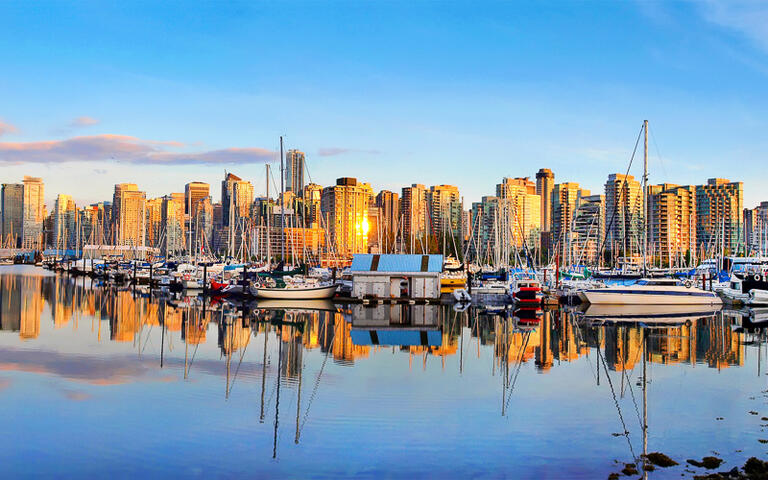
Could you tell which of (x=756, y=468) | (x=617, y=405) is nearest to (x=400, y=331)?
(x=617, y=405)

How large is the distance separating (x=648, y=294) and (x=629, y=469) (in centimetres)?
5351

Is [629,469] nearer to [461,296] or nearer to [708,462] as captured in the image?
[708,462]

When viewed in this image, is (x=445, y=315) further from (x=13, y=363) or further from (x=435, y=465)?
(x=435, y=465)

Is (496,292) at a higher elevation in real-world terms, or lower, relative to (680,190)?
lower

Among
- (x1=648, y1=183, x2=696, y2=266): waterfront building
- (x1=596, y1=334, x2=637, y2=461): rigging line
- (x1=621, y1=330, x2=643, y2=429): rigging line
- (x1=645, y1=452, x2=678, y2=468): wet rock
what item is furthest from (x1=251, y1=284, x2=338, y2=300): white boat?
(x1=648, y1=183, x2=696, y2=266): waterfront building

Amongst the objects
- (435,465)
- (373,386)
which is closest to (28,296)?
(373,386)

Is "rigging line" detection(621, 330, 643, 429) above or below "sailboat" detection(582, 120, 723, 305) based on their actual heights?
below

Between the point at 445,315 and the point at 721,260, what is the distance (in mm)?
55085

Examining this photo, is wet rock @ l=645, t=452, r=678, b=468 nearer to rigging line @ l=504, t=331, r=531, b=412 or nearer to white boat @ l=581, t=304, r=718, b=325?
rigging line @ l=504, t=331, r=531, b=412

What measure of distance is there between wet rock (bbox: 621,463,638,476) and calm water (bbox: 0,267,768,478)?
0.92 feet

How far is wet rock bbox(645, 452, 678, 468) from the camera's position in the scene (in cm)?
1708

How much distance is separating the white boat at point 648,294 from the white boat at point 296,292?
25.4m

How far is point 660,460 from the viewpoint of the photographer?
1728cm

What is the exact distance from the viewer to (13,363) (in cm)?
3169
